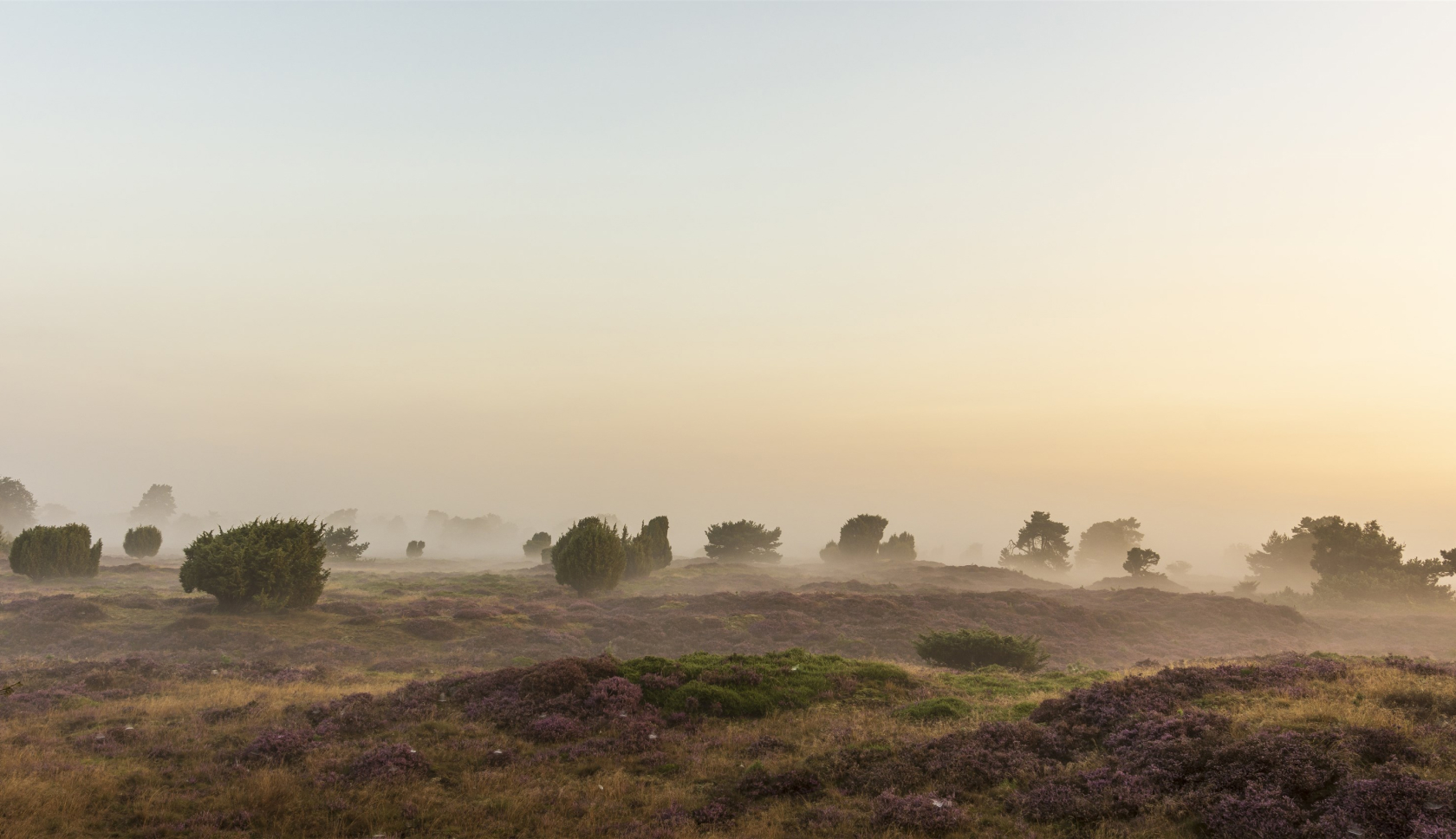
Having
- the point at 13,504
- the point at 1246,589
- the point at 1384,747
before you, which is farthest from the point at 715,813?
the point at 13,504

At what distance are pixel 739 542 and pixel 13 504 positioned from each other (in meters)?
119

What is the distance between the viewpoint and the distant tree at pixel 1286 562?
77688mm

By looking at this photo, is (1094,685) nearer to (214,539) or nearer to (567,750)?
(567,750)

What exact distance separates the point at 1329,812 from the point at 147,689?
28.6m

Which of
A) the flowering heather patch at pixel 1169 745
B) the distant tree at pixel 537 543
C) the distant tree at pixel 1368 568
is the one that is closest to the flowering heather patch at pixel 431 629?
the flowering heather patch at pixel 1169 745

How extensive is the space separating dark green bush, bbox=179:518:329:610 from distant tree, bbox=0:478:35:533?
362 ft

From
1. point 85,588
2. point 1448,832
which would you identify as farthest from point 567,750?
point 85,588

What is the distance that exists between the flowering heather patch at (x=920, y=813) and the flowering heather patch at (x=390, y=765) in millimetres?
8932

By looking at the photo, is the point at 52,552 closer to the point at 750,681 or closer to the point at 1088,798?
the point at 750,681

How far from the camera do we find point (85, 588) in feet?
133

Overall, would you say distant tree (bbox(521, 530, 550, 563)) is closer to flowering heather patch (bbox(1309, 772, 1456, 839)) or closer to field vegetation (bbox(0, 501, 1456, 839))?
field vegetation (bbox(0, 501, 1456, 839))

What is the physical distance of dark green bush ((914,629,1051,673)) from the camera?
2450 cm

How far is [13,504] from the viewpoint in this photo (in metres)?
103

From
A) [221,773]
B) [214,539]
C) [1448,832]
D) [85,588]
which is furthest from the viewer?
[85,588]
